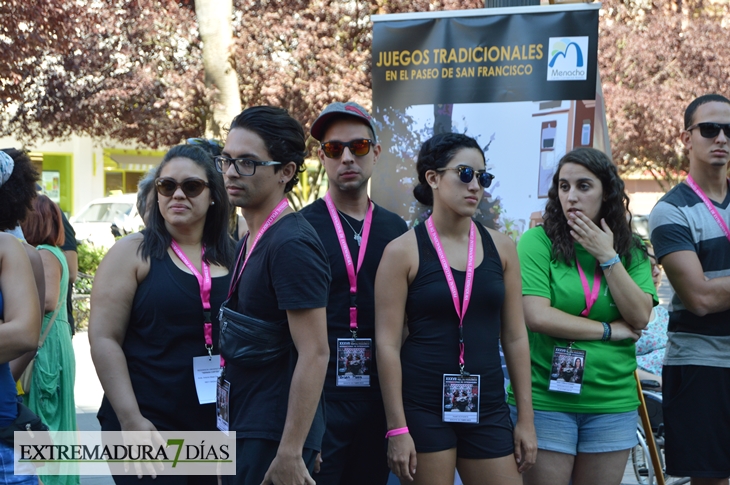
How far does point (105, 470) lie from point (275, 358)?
397 centimetres

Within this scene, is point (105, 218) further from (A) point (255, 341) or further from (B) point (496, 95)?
(A) point (255, 341)

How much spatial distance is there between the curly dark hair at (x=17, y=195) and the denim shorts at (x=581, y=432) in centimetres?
240

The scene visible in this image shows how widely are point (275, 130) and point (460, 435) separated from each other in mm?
1442

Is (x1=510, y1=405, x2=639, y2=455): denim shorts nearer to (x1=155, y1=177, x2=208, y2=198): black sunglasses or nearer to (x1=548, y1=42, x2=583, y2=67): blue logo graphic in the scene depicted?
(x1=155, y1=177, x2=208, y2=198): black sunglasses

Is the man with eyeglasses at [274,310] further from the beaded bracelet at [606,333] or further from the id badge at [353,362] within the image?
the beaded bracelet at [606,333]

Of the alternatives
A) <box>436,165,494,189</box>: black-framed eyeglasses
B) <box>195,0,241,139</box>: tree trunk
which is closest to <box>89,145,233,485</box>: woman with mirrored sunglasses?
<box>436,165,494,189</box>: black-framed eyeglasses

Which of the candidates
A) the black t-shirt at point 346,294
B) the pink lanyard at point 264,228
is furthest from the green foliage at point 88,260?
the pink lanyard at point 264,228

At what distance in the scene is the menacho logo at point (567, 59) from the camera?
181 inches

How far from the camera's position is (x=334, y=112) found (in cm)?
365

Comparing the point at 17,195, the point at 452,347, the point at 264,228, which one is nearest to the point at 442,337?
the point at 452,347

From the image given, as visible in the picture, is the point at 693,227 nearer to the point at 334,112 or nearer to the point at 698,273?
the point at 698,273

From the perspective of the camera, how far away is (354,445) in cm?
349

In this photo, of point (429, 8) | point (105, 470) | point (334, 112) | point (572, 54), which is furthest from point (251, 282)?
point (429, 8)

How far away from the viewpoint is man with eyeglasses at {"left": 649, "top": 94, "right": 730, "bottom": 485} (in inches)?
153
